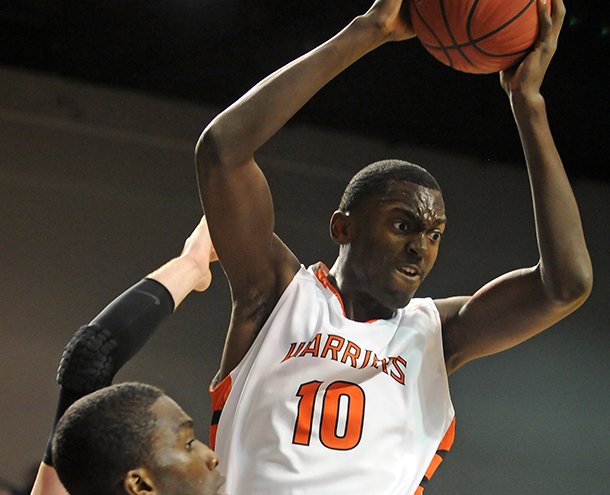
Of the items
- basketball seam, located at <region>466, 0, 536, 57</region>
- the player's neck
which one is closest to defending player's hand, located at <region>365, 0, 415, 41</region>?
basketball seam, located at <region>466, 0, 536, 57</region>

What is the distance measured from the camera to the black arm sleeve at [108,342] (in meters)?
2.18

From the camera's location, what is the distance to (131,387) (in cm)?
166

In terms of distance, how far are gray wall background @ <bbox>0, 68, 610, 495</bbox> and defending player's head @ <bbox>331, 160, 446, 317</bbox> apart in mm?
2862

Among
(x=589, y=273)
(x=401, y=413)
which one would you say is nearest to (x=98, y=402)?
(x=401, y=413)

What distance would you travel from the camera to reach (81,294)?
479 cm

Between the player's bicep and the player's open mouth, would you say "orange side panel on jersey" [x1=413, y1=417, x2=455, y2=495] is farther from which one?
the player's bicep

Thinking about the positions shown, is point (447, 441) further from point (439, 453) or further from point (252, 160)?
point (252, 160)

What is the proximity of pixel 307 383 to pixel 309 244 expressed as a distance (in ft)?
11.0

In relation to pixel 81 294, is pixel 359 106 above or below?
above

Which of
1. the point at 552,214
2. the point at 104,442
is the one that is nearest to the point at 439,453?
the point at 552,214

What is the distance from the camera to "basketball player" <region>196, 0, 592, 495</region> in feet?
6.00

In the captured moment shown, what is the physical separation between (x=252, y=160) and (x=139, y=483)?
0.63m

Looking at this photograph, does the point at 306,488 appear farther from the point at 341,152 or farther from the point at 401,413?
the point at 341,152

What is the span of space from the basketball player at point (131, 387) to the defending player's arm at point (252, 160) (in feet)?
1.07
